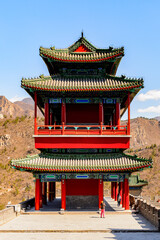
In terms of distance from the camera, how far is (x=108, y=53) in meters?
28.7

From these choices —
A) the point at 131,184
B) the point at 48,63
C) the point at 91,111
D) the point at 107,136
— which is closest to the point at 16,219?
the point at 107,136

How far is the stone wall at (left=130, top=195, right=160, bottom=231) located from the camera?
2008cm

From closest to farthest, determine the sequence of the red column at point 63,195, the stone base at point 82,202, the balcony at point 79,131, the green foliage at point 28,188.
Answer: the red column at point 63,195 → the balcony at point 79,131 → the stone base at point 82,202 → the green foliage at point 28,188

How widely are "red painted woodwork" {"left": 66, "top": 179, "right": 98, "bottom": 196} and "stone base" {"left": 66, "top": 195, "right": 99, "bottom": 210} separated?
0.36m

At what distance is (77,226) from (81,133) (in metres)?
8.84

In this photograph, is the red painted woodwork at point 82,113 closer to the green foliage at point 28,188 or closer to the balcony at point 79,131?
the balcony at point 79,131

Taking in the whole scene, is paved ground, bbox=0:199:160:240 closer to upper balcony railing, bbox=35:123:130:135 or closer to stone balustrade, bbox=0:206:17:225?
stone balustrade, bbox=0:206:17:225

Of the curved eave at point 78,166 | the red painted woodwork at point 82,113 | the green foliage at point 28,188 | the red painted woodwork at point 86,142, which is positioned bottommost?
the green foliage at point 28,188

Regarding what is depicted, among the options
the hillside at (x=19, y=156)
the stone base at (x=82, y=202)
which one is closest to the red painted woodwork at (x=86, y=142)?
the stone base at (x=82, y=202)

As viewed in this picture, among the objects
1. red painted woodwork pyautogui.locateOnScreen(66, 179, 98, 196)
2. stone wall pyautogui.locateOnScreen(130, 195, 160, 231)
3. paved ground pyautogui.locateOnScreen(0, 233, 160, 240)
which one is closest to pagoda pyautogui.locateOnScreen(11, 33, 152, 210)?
red painted woodwork pyautogui.locateOnScreen(66, 179, 98, 196)

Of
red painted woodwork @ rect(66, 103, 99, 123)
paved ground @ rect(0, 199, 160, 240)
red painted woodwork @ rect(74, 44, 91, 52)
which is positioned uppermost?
red painted woodwork @ rect(74, 44, 91, 52)

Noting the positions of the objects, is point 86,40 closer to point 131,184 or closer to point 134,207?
point 134,207

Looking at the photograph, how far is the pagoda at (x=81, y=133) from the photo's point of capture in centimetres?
2545

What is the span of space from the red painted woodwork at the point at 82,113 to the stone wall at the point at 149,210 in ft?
28.5
